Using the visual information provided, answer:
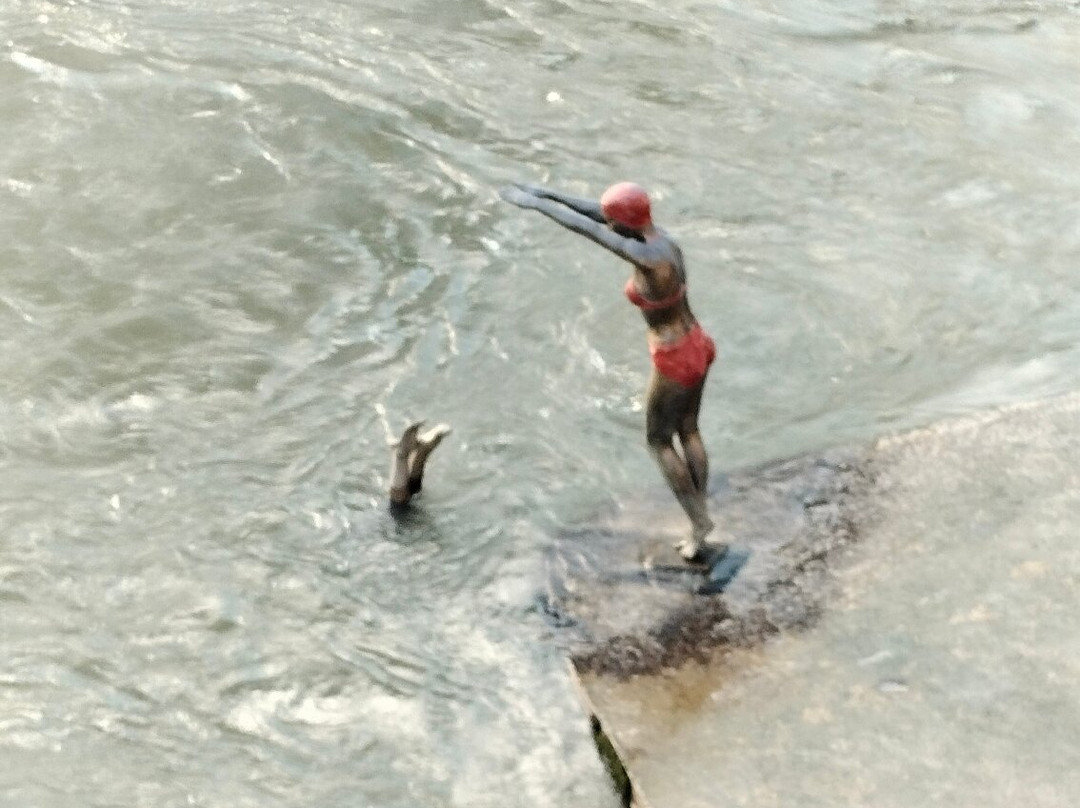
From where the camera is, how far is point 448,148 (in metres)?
11.1

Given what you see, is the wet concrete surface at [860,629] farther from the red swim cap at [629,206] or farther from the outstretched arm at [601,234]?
the red swim cap at [629,206]

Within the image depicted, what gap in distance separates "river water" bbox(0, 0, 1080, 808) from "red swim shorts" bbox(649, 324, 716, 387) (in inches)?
Answer: 52.6

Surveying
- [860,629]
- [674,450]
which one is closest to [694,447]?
[674,450]

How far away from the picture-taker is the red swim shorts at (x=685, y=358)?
230 inches

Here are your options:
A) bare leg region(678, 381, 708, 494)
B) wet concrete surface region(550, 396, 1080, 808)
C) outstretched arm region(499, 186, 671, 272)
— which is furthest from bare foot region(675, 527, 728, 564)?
outstretched arm region(499, 186, 671, 272)

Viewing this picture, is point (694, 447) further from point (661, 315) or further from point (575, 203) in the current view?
point (575, 203)

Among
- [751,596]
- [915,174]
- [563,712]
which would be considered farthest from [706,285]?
→ [563,712]

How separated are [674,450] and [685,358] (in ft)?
1.69

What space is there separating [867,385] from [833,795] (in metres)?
3.55

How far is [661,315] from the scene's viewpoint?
19.0ft

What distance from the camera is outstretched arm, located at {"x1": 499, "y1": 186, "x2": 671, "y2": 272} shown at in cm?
554

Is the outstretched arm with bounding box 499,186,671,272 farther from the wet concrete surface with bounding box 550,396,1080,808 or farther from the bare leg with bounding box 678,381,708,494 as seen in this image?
the wet concrete surface with bounding box 550,396,1080,808

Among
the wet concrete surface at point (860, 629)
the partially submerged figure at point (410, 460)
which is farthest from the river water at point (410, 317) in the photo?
the wet concrete surface at point (860, 629)

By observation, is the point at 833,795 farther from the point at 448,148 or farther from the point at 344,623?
the point at 448,148
